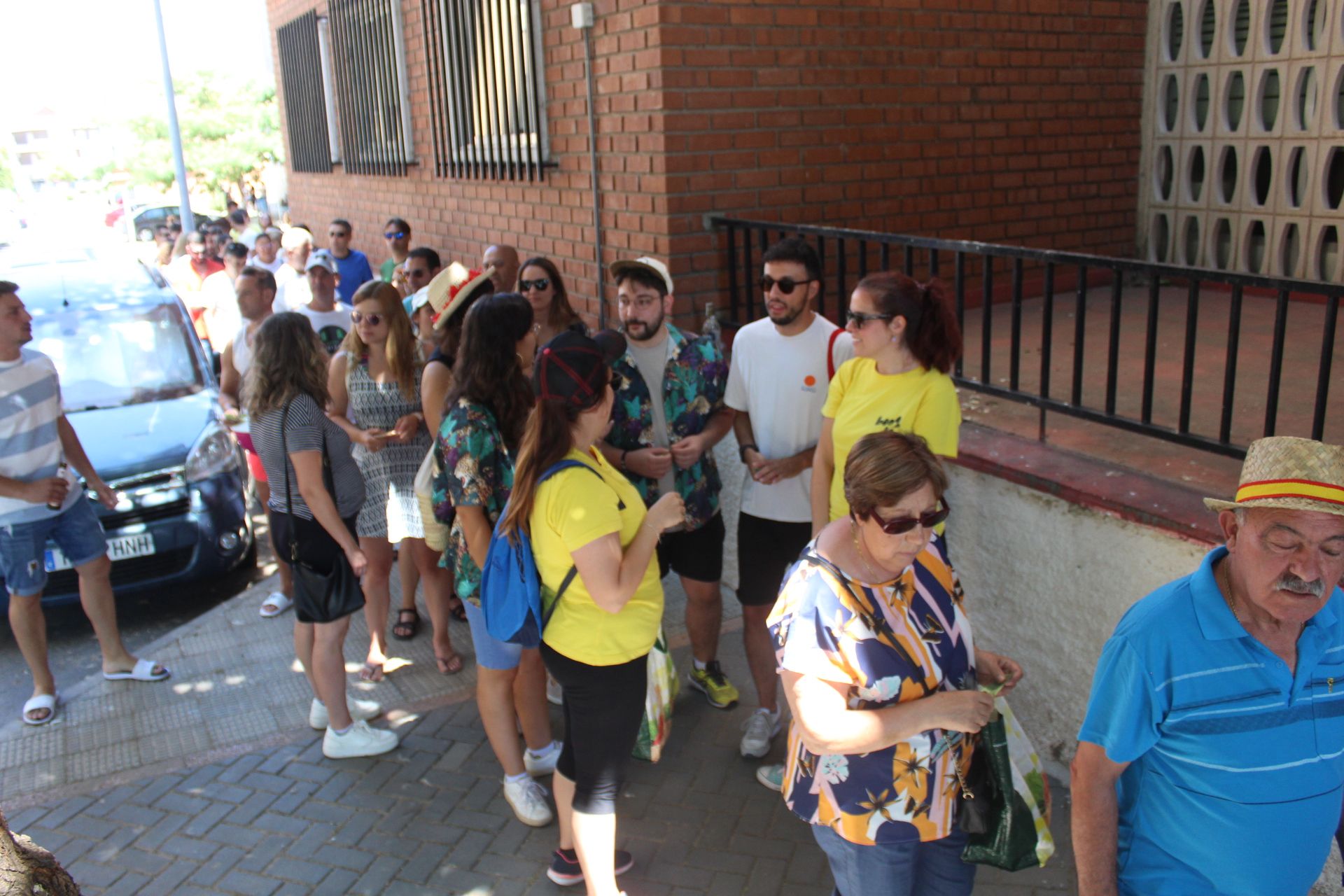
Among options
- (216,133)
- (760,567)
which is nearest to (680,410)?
(760,567)

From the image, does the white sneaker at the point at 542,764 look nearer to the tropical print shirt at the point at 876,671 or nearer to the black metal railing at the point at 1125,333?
the tropical print shirt at the point at 876,671

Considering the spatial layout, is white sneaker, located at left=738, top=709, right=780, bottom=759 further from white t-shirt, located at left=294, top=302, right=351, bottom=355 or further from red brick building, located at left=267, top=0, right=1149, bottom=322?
white t-shirt, located at left=294, top=302, right=351, bottom=355

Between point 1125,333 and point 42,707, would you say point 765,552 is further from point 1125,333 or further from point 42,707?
point 42,707

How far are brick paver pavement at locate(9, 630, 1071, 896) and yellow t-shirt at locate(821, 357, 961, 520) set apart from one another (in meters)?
1.33

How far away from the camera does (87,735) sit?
16.0 ft

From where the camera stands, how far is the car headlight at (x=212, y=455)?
6.37 metres

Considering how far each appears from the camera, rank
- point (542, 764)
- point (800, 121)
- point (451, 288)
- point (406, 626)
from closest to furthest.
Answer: point (542, 764) < point (451, 288) < point (406, 626) < point (800, 121)

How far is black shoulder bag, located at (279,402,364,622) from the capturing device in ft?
13.9

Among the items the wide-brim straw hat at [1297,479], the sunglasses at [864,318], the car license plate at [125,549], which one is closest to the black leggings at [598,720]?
the sunglasses at [864,318]

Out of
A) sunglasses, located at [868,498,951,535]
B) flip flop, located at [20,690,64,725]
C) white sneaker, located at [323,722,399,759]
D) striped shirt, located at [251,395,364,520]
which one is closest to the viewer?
sunglasses, located at [868,498,951,535]

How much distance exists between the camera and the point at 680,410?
4.32 metres

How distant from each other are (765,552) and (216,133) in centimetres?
4221

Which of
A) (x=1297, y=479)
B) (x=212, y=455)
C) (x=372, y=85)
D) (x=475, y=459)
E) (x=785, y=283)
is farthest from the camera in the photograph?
(x=372, y=85)

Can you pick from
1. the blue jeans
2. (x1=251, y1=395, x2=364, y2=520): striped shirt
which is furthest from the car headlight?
the blue jeans
